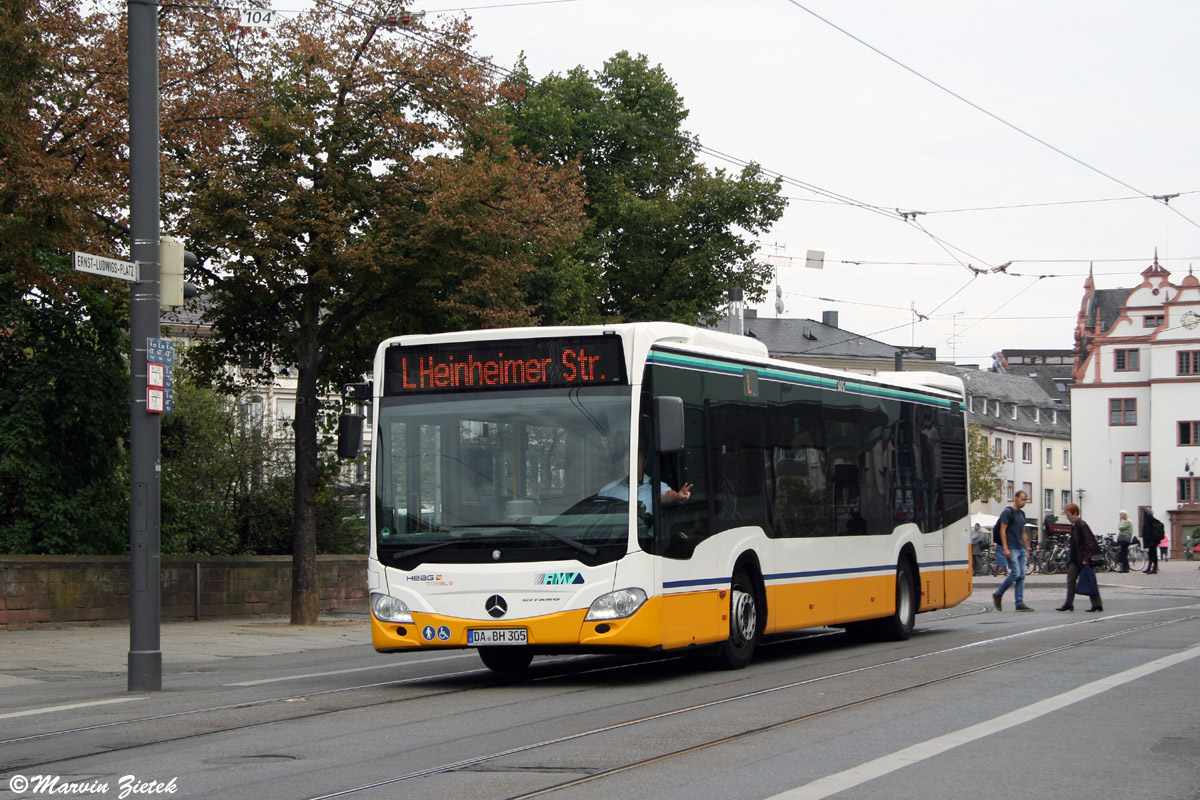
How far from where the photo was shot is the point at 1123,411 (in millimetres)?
84500

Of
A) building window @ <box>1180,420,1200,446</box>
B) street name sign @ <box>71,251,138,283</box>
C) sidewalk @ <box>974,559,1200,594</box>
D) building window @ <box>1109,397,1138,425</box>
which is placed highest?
building window @ <box>1109,397,1138,425</box>

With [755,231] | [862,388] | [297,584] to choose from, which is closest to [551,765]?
[862,388]

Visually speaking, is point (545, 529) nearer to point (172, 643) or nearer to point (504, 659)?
point (504, 659)

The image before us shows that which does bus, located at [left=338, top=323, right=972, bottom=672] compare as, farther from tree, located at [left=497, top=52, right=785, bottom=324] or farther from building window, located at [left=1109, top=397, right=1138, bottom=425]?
building window, located at [left=1109, top=397, right=1138, bottom=425]

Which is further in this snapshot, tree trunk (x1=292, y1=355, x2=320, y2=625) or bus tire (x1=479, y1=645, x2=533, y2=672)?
tree trunk (x1=292, y1=355, x2=320, y2=625)

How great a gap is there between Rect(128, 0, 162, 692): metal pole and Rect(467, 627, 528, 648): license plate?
2754 millimetres

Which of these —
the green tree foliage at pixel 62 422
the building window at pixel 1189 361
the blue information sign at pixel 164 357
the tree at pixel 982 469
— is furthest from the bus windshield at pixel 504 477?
the building window at pixel 1189 361

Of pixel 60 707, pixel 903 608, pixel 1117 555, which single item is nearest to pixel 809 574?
pixel 903 608

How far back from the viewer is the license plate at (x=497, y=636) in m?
12.5

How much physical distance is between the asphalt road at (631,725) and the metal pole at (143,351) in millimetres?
634

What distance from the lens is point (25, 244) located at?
18828mm

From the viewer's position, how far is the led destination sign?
1295 centimetres

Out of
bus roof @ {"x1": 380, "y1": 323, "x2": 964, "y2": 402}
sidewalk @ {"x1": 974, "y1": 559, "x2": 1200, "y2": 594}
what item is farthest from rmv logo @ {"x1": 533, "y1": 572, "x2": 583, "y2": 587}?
sidewalk @ {"x1": 974, "y1": 559, "x2": 1200, "y2": 594}

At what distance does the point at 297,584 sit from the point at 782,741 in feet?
50.9
